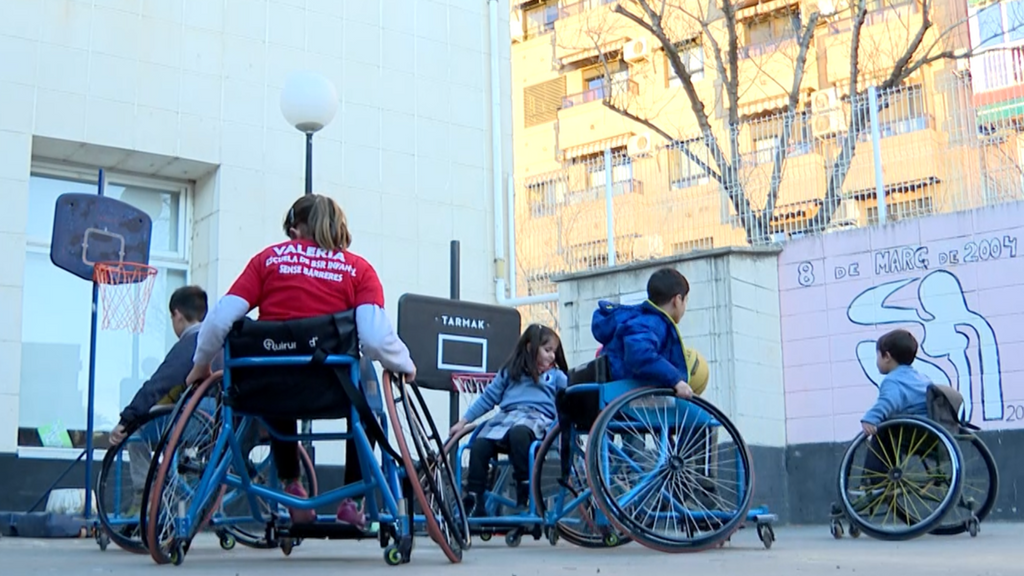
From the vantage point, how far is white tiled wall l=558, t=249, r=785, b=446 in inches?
360

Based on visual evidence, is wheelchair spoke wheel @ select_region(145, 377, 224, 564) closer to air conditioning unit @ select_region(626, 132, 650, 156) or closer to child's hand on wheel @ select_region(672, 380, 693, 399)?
child's hand on wheel @ select_region(672, 380, 693, 399)

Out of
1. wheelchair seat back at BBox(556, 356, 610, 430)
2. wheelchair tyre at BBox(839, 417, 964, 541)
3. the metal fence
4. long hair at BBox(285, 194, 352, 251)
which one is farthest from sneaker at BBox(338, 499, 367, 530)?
the metal fence

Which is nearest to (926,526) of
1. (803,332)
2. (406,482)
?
(406,482)

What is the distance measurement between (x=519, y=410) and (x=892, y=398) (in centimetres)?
189

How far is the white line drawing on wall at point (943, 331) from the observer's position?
8.45 meters

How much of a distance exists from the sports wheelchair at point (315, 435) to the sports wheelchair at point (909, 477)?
2465 mm

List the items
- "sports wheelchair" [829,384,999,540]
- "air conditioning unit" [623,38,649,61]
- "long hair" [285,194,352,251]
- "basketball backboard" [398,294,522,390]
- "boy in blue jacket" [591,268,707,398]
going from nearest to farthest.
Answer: "long hair" [285,194,352,251], "boy in blue jacket" [591,268,707,398], "sports wheelchair" [829,384,999,540], "basketball backboard" [398,294,522,390], "air conditioning unit" [623,38,649,61]

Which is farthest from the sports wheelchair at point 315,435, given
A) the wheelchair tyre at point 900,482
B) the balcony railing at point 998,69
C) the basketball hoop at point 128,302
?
the balcony railing at point 998,69

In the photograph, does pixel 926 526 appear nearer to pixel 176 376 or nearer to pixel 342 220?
pixel 342 220

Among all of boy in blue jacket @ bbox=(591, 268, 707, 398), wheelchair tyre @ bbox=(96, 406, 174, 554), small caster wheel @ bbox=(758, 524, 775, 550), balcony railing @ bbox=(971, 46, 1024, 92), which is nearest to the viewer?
boy in blue jacket @ bbox=(591, 268, 707, 398)

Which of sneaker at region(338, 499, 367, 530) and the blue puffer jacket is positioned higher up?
the blue puffer jacket

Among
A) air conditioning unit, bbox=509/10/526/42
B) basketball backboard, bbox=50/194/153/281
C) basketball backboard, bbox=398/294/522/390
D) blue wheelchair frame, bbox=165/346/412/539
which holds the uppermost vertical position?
air conditioning unit, bbox=509/10/526/42

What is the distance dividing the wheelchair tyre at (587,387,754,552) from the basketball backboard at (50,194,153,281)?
13.8 feet

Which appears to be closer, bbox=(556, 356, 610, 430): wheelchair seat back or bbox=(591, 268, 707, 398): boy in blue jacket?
bbox=(591, 268, 707, 398): boy in blue jacket
